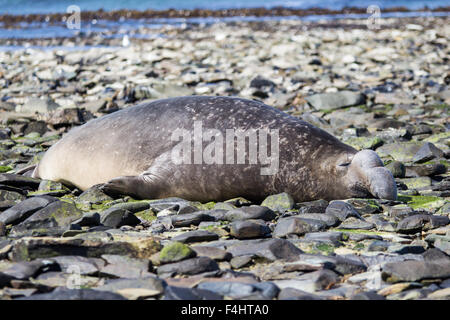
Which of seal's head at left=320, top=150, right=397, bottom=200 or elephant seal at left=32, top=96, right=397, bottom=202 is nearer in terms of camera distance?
seal's head at left=320, top=150, right=397, bottom=200

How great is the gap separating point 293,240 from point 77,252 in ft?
3.63

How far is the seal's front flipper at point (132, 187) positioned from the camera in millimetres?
4391

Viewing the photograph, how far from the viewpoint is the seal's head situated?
166 inches

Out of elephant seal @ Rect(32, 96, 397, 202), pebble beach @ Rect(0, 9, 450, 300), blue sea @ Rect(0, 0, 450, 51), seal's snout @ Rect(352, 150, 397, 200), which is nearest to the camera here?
pebble beach @ Rect(0, 9, 450, 300)

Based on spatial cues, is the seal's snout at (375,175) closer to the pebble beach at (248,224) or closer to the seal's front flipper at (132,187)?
the pebble beach at (248,224)

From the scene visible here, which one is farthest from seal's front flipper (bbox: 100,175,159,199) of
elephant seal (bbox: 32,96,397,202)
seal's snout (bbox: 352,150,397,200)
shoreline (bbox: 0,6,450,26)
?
shoreline (bbox: 0,6,450,26)

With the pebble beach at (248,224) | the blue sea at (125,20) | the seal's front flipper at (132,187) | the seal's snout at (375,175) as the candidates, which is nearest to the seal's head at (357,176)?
the seal's snout at (375,175)

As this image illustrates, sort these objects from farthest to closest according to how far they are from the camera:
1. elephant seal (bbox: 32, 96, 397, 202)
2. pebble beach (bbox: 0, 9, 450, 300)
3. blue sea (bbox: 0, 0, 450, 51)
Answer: blue sea (bbox: 0, 0, 450, 51) → elephant seal (bbox: 32, 96, 397, 202) → pebble beach (bbox: 0, 9, 450, 300)

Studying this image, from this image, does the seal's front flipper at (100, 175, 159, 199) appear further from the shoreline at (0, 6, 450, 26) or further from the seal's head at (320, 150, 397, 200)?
the shoreline at (0, 6, 450, 26)

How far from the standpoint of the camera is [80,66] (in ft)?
44.4

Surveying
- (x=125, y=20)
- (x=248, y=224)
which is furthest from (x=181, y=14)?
(x=248, y=224)

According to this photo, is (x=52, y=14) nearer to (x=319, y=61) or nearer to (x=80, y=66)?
(x=80, y=66)

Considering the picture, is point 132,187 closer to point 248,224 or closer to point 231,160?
point 231,160

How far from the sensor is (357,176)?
4.30 m
